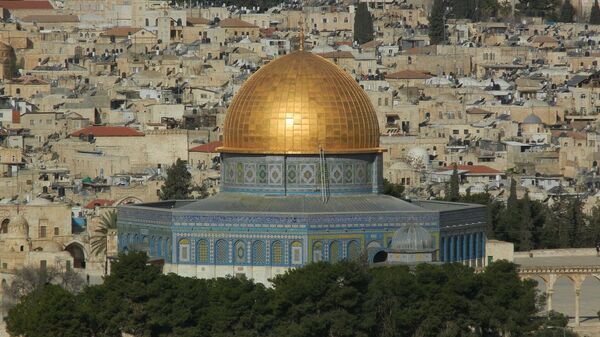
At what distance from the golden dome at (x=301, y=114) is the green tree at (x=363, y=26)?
7762 centimetres

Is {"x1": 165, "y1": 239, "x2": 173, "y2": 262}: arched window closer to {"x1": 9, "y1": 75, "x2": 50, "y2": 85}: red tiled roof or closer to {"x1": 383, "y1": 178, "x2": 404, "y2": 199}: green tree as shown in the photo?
{"x1": 383, "y1": 178, "x2": 404, "y2": 199}: green tree

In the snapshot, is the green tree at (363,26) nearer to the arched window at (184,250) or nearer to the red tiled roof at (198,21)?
the red tiled roof at (198,21)

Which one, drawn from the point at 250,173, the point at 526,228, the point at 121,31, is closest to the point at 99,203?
the point at 526,228

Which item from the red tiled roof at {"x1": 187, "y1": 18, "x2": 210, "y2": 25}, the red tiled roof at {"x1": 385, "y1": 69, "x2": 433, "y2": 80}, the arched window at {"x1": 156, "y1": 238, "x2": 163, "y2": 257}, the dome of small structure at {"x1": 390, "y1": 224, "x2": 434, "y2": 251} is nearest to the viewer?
the dome of small structure at {"x1": 390, "y1": 224, "x2": 434, "y2": 251}

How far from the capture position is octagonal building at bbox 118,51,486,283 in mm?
64438

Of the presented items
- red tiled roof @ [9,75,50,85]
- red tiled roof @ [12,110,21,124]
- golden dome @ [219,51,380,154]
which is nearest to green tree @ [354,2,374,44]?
red tiled roof @ [9,75,50,85]

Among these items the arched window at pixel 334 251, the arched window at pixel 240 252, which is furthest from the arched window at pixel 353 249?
the arched window at pixel 240 252

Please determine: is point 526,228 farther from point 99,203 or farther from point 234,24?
point 234,24

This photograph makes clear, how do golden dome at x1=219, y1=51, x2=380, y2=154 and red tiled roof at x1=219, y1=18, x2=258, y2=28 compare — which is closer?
golden dome at x1=219, y1=51, x2=380, y2=154

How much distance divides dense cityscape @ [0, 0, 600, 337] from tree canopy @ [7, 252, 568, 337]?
5cm

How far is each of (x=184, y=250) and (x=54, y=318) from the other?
6.92 metres

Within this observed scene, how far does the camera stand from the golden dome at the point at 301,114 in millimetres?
65875

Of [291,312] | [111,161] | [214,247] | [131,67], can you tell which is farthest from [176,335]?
[131,67]

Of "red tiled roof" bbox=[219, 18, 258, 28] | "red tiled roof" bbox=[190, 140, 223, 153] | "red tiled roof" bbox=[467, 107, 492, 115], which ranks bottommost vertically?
"red tiled roof" bbox=[190, 140, 223, 153]
